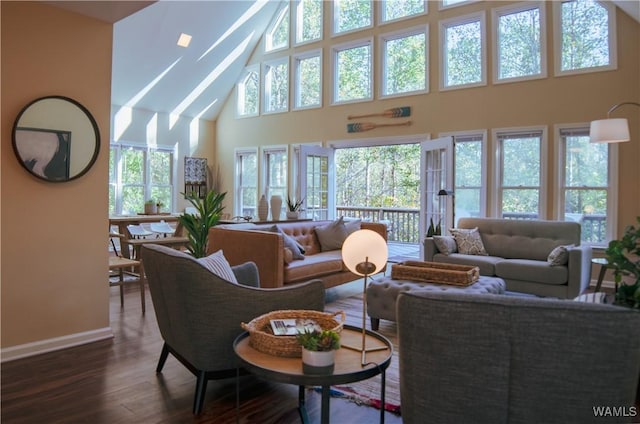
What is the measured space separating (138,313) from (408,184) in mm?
8386

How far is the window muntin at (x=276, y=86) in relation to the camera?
8.93 meters

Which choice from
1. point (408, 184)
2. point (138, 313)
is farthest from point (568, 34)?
point (138, 313)

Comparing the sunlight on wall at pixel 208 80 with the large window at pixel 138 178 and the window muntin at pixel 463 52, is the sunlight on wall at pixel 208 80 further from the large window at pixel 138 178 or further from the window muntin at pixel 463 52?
the window muntin at pixel 463 52

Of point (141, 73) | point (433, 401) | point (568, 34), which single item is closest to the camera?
point (433, 401)

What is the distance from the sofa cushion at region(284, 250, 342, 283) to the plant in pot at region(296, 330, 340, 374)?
8.63ft

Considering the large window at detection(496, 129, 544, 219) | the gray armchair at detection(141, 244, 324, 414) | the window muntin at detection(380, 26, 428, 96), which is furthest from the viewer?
the window muntin at detection(380, 26, 428, 96)

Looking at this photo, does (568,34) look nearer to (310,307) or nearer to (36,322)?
(310,307)

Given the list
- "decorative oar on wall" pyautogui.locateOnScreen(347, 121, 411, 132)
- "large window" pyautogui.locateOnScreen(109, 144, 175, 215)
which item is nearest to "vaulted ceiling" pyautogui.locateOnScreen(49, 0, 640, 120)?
"large window" pyautogui.locateOnScreen(109, 144, 175, 215)

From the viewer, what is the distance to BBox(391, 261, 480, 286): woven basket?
362 cm

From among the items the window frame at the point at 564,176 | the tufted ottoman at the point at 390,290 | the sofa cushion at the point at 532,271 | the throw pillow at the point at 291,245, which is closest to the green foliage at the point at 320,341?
the tufted ottoman at the point at 390,290

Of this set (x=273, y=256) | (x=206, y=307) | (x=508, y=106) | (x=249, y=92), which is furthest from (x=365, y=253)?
(x=249, y=92)

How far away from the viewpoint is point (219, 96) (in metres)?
9.70

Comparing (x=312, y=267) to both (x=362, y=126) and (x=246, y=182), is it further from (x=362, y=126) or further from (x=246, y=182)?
(x=246, y=182)

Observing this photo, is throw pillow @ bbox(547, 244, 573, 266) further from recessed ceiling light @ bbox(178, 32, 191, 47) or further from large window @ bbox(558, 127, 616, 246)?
recessed ceiling light @ bbox(178, 32, 191, 47)
